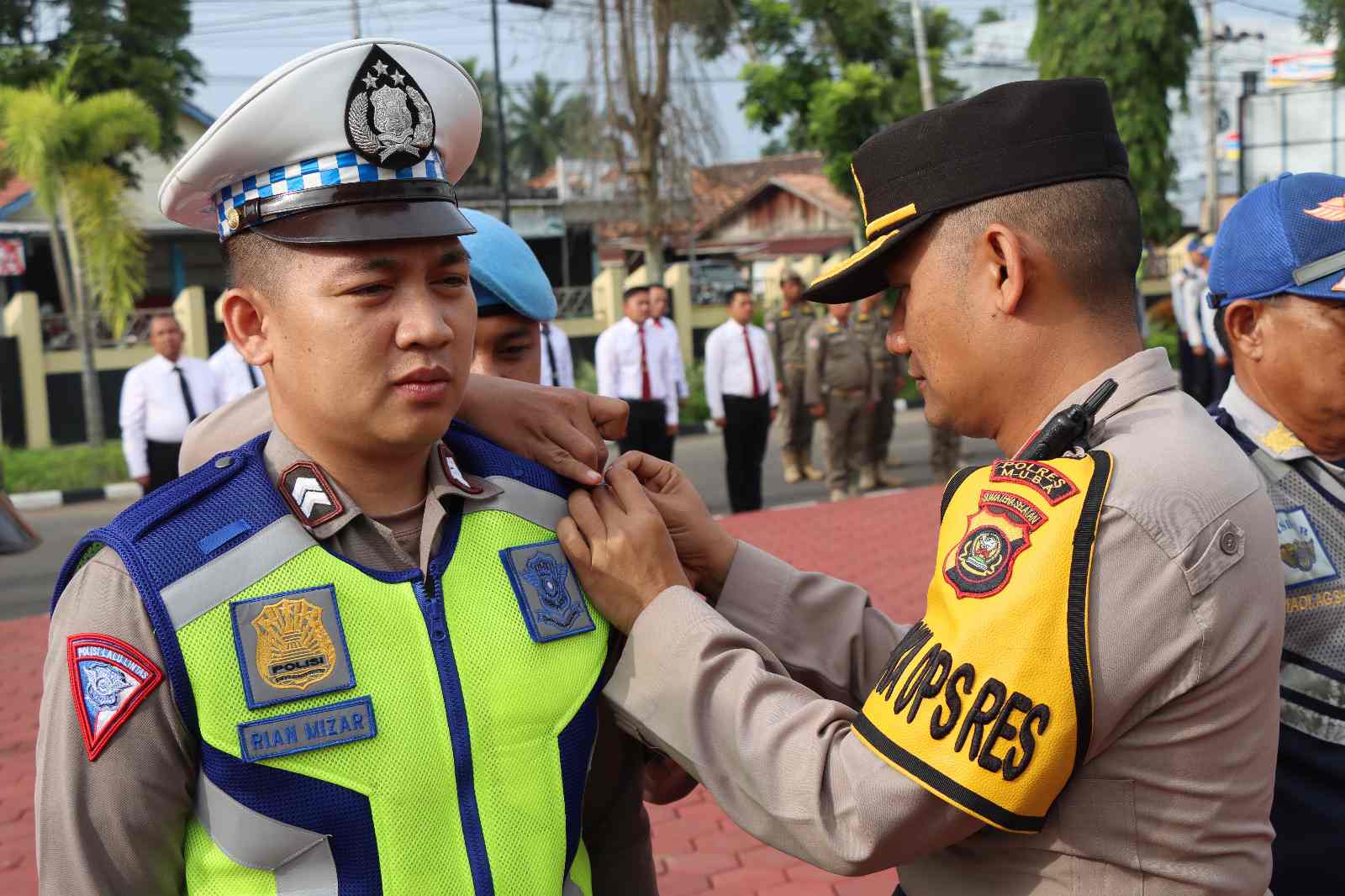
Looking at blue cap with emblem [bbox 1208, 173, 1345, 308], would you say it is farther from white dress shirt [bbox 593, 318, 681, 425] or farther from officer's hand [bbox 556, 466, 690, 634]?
white dress shirt [bbox 593, 318, 681, 425]

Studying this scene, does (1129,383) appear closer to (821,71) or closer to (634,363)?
(634,363)

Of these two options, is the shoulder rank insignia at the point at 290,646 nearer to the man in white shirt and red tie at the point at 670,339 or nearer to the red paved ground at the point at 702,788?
the red paved ground at the point at 702,788

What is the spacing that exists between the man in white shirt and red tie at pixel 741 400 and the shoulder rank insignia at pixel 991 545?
9.09m

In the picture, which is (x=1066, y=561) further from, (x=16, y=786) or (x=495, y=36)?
(x=495, y=36)

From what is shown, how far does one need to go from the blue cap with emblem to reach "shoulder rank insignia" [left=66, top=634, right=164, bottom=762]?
70.2 inches

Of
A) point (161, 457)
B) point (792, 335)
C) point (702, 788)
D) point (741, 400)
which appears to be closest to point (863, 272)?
point (702, 788)

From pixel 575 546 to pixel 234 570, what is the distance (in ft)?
1.45

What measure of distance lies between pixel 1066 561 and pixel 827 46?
20.1m

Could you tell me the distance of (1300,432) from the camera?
2.12 meters

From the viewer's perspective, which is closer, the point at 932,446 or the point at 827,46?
the point at 932,446

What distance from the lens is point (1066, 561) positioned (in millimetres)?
1419

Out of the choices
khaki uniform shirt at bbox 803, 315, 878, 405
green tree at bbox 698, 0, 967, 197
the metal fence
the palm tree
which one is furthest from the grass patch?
green tree at bbox 698, 0, 967, 197

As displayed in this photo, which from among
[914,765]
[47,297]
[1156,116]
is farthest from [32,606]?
[47,297]

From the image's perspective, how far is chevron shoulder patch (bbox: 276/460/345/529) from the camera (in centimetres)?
158
